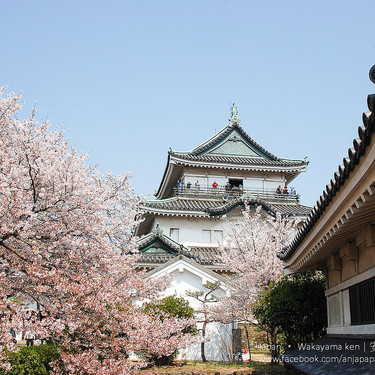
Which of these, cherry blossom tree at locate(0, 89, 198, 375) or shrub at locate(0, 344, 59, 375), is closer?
cherry blossom tree at locate(0, 89, 198, 375)

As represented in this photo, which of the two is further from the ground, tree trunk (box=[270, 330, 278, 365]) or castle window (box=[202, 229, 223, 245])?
castle window (box=[202, 229, 223, 245])

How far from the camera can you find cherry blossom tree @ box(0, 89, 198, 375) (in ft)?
26.0

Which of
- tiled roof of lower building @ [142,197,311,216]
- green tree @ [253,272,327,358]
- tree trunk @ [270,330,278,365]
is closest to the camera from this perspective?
green tree @ [253,272,327,358]

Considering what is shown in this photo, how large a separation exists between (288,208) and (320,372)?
26459mm

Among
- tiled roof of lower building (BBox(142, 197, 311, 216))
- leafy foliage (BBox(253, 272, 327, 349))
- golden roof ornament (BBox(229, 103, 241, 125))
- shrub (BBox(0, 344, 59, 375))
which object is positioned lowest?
shrub (BBox(0, 344, 59, 375))

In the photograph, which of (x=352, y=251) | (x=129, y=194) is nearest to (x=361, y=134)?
(x=352, y=251)

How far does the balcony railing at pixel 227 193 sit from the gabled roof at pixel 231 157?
5.37 feet

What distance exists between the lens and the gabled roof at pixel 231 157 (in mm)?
33812

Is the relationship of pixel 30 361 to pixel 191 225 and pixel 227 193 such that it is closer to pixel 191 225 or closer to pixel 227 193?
pixel 191 225

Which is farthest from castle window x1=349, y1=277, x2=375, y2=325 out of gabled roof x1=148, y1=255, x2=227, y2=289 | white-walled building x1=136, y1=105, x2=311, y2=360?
white-walled building x1=136, y1=105, x2=311, y2=360

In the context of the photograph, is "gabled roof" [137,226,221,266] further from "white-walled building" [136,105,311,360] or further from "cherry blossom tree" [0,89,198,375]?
"cherry blossom tree" [0,89,198,375]

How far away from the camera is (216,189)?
3381 cm

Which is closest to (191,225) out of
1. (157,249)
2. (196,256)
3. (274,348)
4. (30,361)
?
(196,256)

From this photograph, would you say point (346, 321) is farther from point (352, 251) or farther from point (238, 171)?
point (238, 171)
